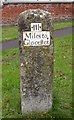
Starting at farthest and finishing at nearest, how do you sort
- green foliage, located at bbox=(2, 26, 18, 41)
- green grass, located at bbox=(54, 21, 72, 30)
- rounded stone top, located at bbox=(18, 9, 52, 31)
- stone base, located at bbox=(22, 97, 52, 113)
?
1. green grass, located at bbox=(54, 21, 72, 30)
2. green foliage, located at bbox=(2, 26, 18, 41)
3. stone base, located at bbox=(22, 97, 52, 113)
4. rounded stone top, located at bbox=(18, 9, 52, 31)

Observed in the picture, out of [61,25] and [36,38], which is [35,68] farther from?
[61,25]

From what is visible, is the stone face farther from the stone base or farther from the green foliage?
the green foliage

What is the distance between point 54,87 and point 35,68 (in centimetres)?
177

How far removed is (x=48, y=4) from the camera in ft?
78.6

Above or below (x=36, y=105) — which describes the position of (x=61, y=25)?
above

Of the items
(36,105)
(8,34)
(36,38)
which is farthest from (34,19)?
(8,34)

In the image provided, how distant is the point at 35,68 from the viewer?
298 inches

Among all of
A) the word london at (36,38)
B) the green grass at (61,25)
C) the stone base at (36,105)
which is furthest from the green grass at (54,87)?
the green grass at (61,25)

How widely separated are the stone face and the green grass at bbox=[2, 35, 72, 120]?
24 centimetres

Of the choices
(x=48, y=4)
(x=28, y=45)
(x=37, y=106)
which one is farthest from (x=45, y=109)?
(x=48, y=4)

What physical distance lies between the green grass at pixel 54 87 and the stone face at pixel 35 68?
236 mm

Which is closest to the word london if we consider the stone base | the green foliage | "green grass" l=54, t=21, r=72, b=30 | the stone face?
the stone face

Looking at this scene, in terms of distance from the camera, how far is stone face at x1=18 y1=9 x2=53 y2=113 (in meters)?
7.44

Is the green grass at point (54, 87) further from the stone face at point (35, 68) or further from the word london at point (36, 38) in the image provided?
the word london at point (36, 38)
